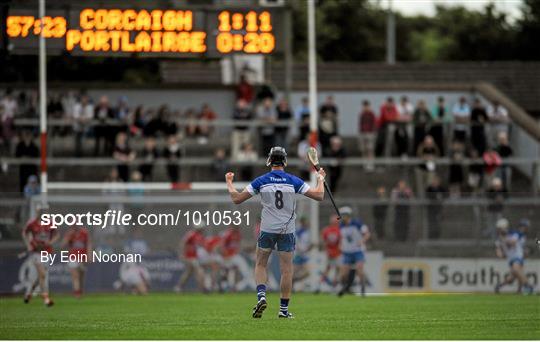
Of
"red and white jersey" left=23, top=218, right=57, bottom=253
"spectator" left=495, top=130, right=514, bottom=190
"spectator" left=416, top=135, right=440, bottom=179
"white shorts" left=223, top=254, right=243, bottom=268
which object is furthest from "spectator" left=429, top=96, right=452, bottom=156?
"red and white jersey" left=23, top=218, right=57, bottom=253

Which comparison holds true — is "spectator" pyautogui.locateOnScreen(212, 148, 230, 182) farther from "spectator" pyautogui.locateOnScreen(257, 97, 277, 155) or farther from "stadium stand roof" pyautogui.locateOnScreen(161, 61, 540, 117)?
"stadium stand roof" pyautogui.locateOnScreen(161, 61, 540, 117)

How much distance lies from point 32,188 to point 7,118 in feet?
12.4

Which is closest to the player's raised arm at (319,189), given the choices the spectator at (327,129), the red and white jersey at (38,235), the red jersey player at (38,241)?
the red jersey player at (38,241)

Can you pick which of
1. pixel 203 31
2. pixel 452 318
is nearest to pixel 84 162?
pixel 203 31

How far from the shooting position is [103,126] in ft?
117

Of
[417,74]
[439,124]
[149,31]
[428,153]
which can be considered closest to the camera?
[149,31]

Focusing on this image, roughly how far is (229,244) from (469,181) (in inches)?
273

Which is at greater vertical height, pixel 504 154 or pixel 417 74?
pixel 417 74

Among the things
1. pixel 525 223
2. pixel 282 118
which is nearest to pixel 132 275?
pixel 282 118

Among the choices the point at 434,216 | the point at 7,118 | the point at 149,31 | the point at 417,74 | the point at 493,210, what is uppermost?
the point at 417,74

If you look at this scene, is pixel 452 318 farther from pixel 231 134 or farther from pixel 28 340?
pixel 231 134

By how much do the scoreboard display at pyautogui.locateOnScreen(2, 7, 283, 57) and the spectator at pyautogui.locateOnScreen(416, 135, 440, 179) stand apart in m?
8.05

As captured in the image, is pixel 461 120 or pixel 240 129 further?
pixel 461 120

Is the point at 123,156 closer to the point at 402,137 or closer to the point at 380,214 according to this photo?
the point at 380,214
